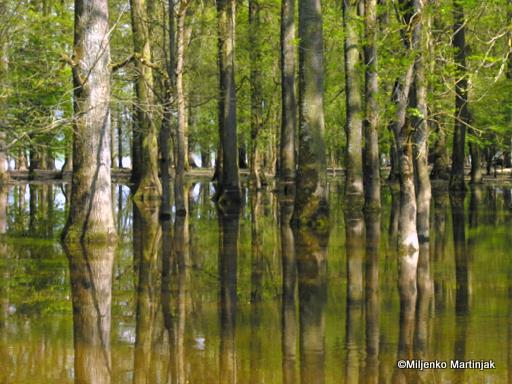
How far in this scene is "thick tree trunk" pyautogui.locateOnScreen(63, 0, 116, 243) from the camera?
15.2 meters

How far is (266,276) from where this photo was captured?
11.5 meters

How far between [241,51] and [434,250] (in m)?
23.0

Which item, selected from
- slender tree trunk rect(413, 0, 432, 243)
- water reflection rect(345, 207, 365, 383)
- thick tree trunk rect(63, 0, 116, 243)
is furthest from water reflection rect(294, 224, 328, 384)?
thick tree trunk rect(63, 0, 116, 243)

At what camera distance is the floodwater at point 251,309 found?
6.61m

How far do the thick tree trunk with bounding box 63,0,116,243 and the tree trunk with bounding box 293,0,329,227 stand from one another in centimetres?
500

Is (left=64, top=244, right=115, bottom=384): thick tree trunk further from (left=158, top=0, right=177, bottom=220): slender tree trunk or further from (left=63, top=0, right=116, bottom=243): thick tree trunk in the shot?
(left=158, top=0, right=177, bottom=220): slender tree trunk

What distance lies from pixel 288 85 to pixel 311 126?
34.5ft

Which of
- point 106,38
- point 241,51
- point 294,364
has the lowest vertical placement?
point 294,364

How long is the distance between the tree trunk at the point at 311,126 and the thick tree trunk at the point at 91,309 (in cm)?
547

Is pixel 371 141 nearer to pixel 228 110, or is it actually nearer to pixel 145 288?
pixel 228 110

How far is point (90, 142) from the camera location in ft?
50.6

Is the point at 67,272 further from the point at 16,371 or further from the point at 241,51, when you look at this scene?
the point at 241,51

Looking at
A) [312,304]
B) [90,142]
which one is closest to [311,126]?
[90,142]

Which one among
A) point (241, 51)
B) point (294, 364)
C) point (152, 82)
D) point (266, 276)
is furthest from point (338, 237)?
point (241, 51)
